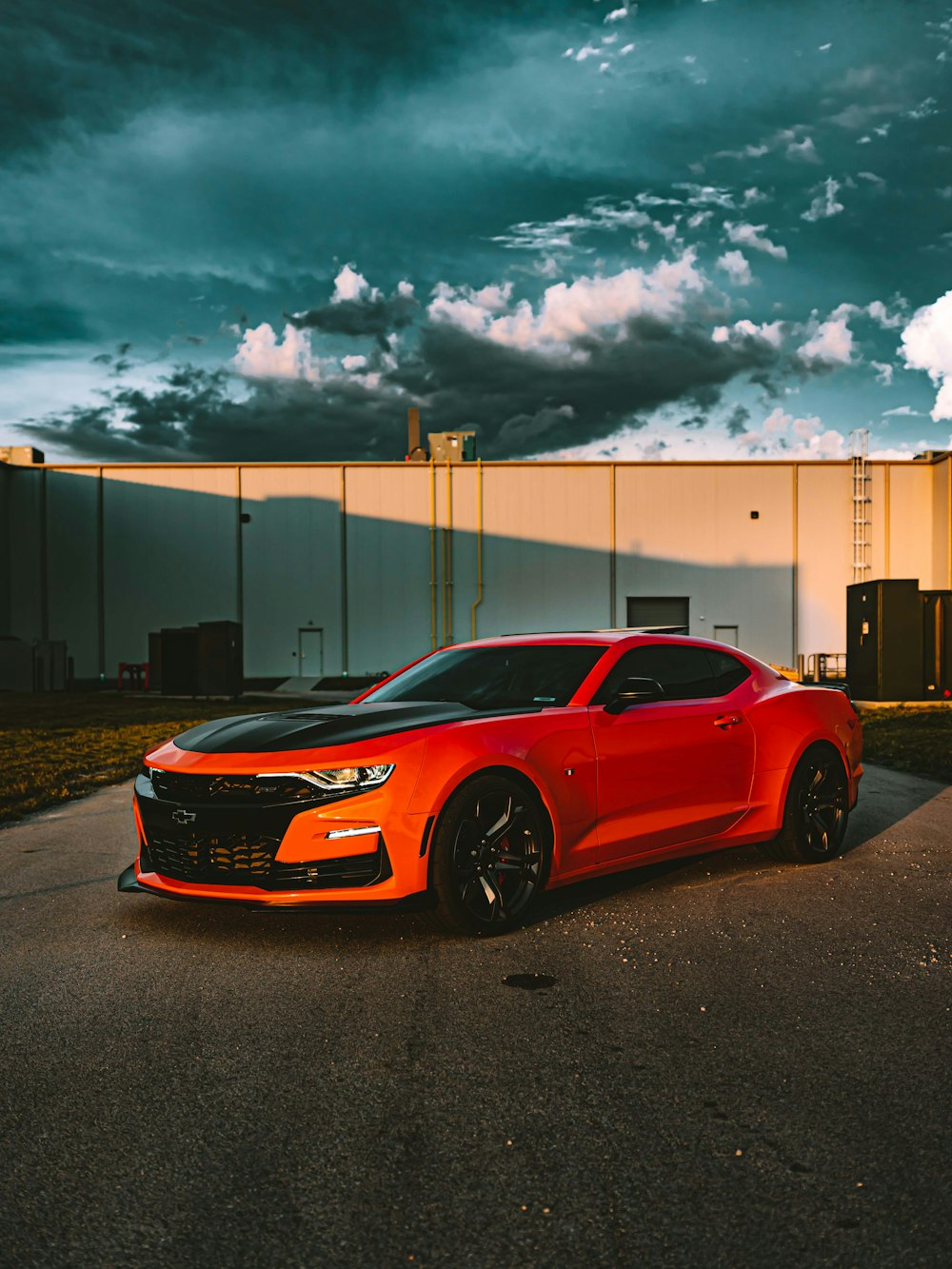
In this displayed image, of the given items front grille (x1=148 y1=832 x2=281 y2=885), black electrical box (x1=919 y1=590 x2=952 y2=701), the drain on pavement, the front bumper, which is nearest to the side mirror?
the front bumper

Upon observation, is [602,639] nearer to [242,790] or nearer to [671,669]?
[671,669]

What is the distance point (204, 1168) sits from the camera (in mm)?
2604

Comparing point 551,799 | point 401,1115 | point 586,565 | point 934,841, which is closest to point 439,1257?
point 401,1115

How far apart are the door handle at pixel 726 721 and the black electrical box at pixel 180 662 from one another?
80.6 feet

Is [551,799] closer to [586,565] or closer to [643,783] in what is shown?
[643,783]

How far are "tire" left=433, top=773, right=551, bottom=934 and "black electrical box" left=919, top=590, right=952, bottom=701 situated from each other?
21.3 meters

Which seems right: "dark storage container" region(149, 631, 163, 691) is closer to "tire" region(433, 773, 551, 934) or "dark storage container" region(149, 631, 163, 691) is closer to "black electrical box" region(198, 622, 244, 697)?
"black electrical box" region(198, 622, 244, 697)

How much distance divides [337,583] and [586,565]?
9.18m

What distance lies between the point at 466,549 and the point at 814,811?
1272 inches

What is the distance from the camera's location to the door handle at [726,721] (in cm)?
575

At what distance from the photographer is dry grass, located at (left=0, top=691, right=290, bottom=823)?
1030 centimetres

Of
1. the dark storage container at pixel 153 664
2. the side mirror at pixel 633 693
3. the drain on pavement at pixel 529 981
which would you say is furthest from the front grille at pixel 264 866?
the dark storage container at pixel 153 664

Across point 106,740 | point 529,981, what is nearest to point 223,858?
point 529,981

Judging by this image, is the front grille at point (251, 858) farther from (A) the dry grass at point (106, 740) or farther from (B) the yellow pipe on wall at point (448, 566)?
(B) the yellow pipe on wall at point (448, 566)
